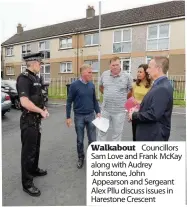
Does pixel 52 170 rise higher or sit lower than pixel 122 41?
lower

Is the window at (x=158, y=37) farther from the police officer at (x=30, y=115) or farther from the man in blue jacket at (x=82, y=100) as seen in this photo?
the police officer at (x=30, y=115)

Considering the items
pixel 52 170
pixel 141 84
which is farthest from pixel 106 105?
pixel 52 170

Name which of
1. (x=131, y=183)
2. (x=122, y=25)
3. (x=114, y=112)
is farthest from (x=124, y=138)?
(x=122, y=25)

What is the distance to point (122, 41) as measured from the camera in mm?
18484

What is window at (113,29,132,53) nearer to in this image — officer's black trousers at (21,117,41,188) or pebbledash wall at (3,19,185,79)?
pebbledash wall at (3,19,185,79)

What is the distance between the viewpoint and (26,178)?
2785 millimetres

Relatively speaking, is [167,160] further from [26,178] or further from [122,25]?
[122,25]

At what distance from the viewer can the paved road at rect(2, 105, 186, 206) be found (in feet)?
8.61

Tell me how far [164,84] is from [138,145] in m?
0.68

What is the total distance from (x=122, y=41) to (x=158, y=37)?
2.89 meters

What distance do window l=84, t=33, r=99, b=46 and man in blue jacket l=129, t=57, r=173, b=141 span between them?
712 inches

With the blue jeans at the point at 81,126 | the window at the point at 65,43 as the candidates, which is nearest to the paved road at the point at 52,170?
the blue jeans at the point at 81,126

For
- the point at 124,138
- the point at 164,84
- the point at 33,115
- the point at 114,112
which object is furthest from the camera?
the point at 124,138

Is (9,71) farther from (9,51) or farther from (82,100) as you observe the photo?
(82,100)
